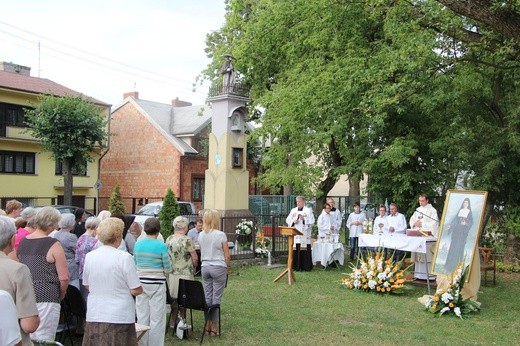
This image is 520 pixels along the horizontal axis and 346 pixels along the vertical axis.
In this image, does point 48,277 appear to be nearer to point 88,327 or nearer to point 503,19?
point 88,327

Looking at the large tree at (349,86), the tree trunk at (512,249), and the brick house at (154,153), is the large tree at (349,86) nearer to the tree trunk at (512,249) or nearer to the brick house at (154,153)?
the tree trunk at (512,249)

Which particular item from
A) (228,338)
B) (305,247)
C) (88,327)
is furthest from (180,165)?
(88,327)

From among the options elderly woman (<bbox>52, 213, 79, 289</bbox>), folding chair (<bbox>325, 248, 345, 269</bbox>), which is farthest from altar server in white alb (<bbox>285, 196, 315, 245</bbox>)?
elderly woman (<bbox>52, 213, 79, 289</bbox>)

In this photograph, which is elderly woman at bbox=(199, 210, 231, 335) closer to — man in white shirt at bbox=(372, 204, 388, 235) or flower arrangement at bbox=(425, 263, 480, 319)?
flower arrangement at bbox=(425, 263, 480, 319)

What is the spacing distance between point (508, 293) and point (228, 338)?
7427 mm

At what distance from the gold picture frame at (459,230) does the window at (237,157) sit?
7153 mm

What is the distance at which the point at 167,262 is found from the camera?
706 centimetres

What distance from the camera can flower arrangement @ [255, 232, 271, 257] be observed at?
54.3 ft

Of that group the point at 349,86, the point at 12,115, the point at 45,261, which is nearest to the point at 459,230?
the point at 349,86

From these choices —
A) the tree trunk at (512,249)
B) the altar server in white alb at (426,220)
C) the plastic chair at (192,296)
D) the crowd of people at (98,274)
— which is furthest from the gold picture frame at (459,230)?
the tree trunk at (512,249)

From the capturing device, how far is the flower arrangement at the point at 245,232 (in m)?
16.2

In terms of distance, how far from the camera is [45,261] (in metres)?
5.86

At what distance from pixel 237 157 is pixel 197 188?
2089 cm

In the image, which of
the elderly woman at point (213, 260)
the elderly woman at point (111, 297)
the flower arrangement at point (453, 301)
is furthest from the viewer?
the flower arrangement at point (453, 301)
